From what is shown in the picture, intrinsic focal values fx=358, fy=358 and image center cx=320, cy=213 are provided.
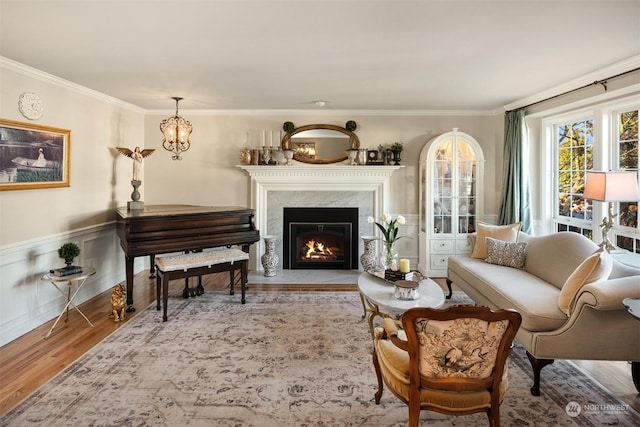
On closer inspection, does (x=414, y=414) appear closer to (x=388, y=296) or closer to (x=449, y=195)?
(x=388, y=296)

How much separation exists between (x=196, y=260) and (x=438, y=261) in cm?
334

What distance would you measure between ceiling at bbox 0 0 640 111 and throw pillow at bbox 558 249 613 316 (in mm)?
1595

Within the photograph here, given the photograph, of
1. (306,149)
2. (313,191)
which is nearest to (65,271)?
(313,191)

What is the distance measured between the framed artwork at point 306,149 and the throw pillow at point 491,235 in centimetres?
257

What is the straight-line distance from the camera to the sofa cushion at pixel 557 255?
3.12m

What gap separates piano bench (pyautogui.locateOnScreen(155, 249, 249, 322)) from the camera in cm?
360

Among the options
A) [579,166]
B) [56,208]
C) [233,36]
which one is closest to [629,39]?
[579,166]

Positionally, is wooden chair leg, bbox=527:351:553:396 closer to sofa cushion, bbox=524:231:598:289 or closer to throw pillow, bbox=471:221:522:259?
sofa cushion, bbox=524:231:598:289

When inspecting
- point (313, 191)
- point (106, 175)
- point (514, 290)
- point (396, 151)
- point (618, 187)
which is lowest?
point (514, 290)

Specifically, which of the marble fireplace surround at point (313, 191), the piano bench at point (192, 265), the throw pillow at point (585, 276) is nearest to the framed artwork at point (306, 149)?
the marble fireplace surround at point (313, 191)

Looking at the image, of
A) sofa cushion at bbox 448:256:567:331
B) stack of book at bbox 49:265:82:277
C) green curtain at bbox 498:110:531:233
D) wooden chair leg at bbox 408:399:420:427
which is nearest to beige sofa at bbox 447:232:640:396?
sofa cushion at bbox 448:256:567:331

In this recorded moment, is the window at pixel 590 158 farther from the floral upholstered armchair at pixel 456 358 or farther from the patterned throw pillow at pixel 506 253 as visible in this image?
the floral upholstered armchair at pixel 456 358

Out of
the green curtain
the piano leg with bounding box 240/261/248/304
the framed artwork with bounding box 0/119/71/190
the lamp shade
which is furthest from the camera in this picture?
the green curtain

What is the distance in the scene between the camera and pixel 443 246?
5.18 metres
